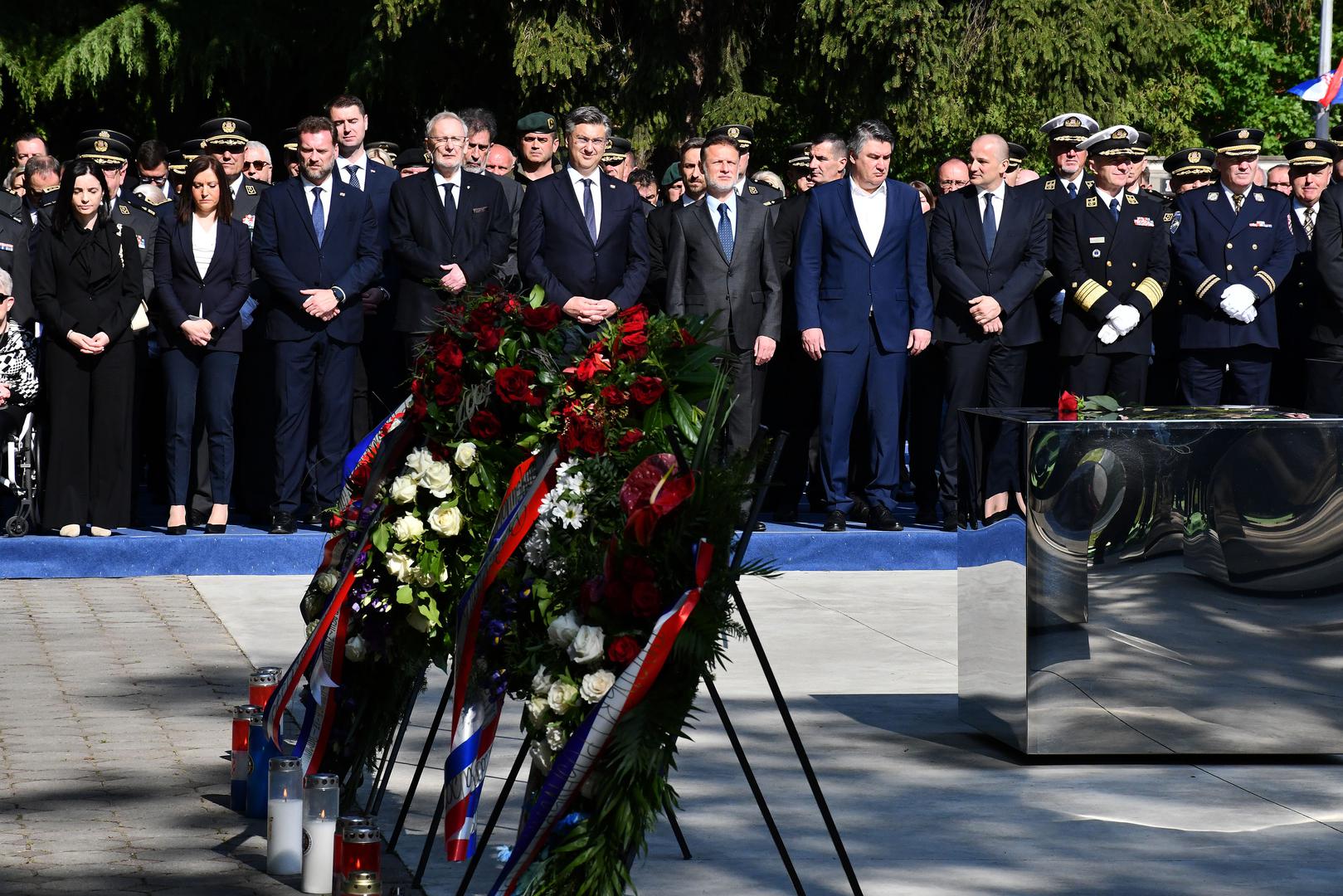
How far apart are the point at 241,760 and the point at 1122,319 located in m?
6.96

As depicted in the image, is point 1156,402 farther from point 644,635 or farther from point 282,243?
point 644,635

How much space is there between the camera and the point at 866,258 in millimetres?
11156

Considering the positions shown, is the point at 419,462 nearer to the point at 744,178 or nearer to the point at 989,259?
the point at 989,259

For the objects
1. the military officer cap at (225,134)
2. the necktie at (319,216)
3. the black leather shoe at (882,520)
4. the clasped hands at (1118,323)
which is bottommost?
the black leather shoe at (882,520)

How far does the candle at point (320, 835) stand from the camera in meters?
4.88

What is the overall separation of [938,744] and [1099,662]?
731mm

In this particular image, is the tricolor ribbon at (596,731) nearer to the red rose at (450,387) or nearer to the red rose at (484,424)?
the red rose at (484,424)

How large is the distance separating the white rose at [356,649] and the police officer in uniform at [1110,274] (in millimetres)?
6820

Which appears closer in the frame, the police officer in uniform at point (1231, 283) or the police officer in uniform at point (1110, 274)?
the police officer in uniform at point (1110, 274)

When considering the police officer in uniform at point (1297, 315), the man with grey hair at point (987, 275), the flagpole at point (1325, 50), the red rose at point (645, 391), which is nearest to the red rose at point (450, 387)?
the red rose at point (645, 391)

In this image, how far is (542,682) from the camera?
4.21 m

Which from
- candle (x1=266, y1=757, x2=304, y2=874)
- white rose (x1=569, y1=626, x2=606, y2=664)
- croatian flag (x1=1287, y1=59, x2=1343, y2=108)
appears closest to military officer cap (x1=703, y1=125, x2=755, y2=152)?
candle (x1=266, y1=757, x2=304, y2=874)

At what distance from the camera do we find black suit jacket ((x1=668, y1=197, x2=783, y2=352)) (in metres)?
11.2

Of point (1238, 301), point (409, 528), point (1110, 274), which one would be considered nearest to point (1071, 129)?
point (1110, 274)
